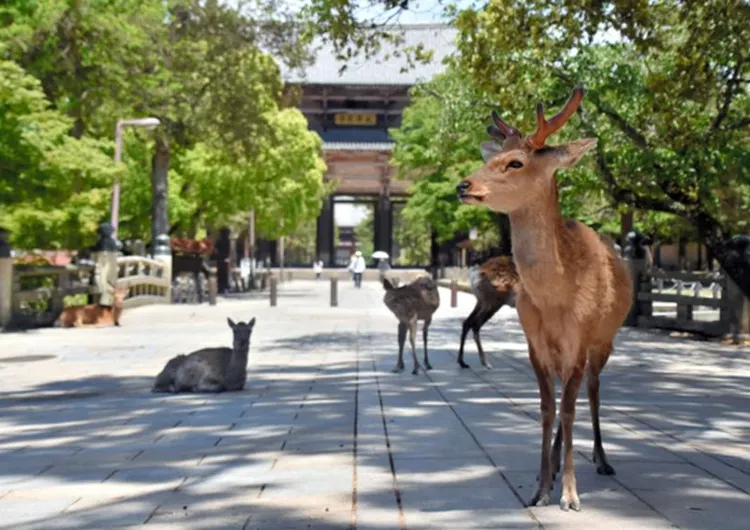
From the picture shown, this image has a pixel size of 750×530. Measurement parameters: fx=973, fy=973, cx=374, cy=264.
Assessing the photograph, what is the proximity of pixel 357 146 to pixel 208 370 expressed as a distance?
182 feet

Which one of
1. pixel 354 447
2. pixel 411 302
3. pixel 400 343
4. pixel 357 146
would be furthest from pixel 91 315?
pixel 357 146

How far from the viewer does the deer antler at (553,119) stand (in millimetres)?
5395

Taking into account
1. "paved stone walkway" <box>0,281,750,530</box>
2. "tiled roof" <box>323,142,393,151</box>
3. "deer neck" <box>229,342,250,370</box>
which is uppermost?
"tiled roof" <box>323,142,393,151</box>

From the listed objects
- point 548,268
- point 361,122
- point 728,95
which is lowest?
point 548,268

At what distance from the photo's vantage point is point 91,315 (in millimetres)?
21469

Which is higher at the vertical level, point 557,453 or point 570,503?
point 557,453

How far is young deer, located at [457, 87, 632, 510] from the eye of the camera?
5.38 meters

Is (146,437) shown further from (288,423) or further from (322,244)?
(322,244)

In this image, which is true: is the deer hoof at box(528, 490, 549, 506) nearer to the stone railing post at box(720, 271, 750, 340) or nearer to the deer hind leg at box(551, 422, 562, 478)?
the deer hind leg at box(551, 422, 562, 478)

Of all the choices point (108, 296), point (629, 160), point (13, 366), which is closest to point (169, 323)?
point (108, 296)

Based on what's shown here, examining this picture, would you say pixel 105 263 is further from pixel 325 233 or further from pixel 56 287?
pixel 325 233

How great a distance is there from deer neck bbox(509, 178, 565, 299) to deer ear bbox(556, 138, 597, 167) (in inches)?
6.1

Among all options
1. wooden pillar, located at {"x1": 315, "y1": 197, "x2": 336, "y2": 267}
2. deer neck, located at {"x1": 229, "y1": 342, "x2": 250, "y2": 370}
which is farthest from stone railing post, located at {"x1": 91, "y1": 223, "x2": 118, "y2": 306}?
wooden pillar, located at {"x1": 315, "y1": 197, "x2": 336, "y2": 267}

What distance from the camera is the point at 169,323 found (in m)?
23.0
